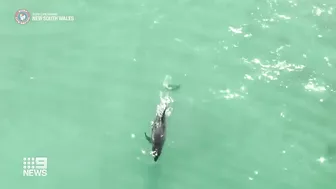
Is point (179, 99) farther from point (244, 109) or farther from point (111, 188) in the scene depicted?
point (111, 188)

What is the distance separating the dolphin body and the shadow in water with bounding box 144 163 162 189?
0.38m

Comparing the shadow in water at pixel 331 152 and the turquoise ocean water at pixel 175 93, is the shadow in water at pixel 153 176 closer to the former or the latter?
the turquoise ocean water at pixel 175 93

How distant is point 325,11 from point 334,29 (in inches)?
45.2

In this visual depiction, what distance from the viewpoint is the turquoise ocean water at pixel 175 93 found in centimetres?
2623

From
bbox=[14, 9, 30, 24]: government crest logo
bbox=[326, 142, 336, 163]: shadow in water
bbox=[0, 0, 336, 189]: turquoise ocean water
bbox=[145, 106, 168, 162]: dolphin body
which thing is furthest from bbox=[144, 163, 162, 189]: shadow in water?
bbox=[14, 9, 30, 24]: government crest logo

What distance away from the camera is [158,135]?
25969mm

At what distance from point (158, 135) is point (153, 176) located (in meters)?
1.91

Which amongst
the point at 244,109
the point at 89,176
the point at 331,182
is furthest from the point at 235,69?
the point at 89,176

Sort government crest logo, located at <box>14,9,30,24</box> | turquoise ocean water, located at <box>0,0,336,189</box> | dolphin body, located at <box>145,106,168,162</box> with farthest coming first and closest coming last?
government crest logo, located at <box>14,9,30,24</box>, turquoise ocean water, located at <box>0,0,336,189</box>, dolphin body, located at <box>145,106,168,162</box>

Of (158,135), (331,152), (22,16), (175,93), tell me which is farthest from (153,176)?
(22,16)

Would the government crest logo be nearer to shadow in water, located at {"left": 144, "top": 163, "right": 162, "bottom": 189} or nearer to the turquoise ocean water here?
the turquoise ocean water

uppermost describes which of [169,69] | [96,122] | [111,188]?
[169,69]

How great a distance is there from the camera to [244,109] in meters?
27.2

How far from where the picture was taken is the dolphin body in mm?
25938
